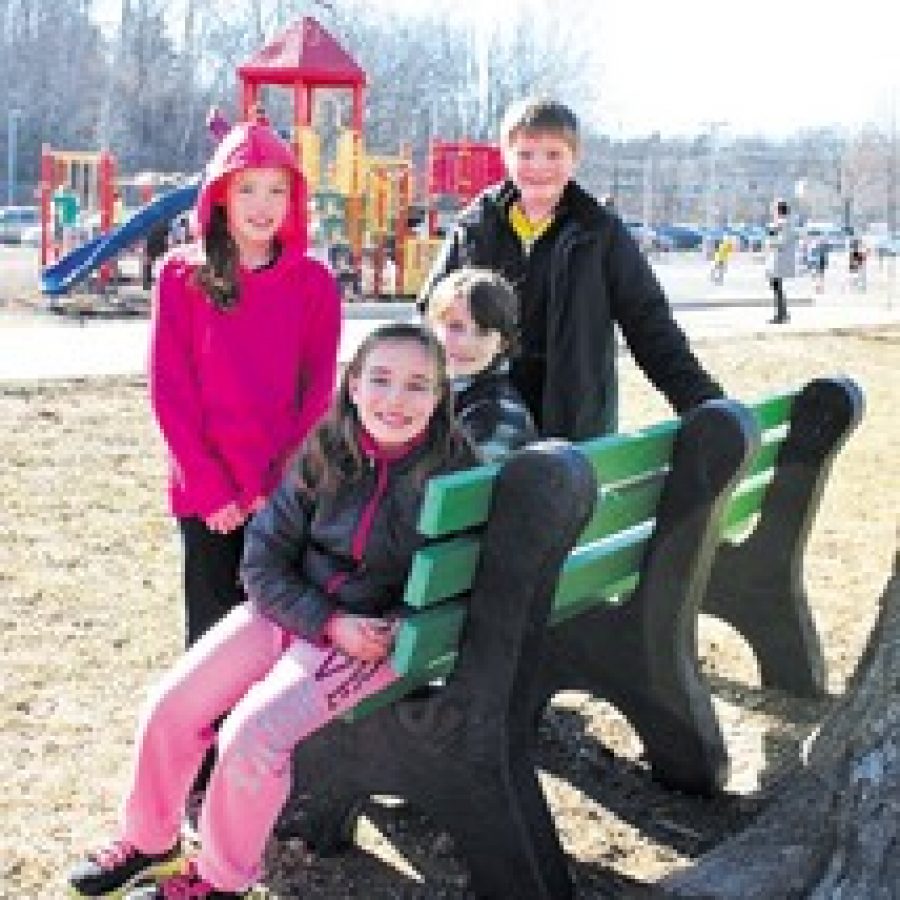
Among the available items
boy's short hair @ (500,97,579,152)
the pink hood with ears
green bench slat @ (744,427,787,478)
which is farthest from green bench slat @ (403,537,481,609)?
green bench slat @ (744,427,787,478)

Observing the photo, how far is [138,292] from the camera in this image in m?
20.9

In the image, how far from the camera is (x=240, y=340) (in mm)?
3529

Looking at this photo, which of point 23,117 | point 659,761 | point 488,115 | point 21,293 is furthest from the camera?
point 488,115

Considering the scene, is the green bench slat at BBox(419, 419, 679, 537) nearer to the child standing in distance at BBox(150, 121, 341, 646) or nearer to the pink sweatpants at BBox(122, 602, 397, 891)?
the pink sweatpants at BBox(122, 602, 397, 891)

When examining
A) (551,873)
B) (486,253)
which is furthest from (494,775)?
(486,253)

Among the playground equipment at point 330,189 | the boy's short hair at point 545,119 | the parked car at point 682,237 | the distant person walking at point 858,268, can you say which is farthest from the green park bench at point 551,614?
the parked car at point 682,237

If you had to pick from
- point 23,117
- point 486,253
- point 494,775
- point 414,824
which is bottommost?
point 414,824

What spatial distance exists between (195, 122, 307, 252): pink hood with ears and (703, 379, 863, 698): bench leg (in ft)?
5.25

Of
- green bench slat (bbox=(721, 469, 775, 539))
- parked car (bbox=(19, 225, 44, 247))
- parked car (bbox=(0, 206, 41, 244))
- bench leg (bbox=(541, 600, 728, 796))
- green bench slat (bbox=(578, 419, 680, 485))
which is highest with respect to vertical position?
parked car (bbox=(0, 206, 41, 244))

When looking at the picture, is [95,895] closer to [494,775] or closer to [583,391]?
[494,775]

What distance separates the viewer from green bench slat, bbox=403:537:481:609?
2.86 m

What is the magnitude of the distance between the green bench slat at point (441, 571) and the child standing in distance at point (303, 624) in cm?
13

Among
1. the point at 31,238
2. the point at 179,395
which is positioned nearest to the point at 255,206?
the point at 179,395

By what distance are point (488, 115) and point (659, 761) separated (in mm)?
72436
